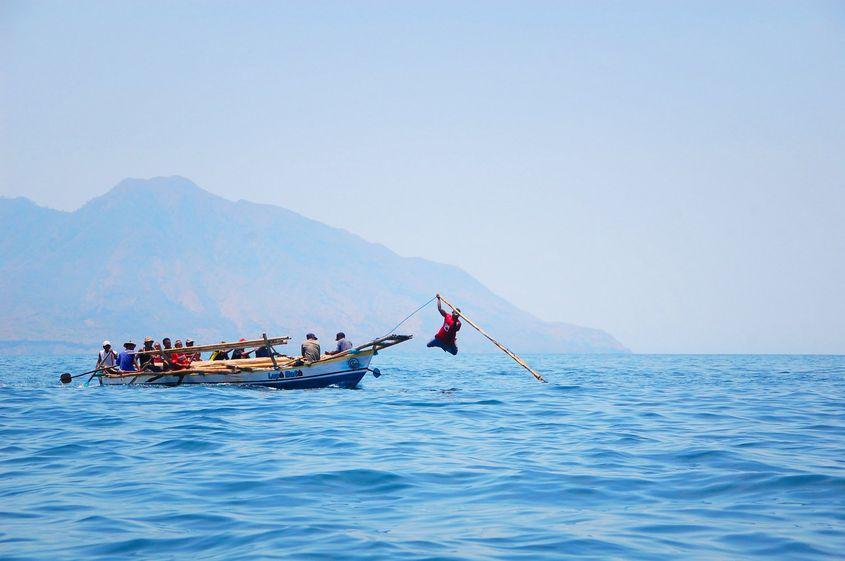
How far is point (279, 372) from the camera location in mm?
32031

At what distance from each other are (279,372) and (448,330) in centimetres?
703

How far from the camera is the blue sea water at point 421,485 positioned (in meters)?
9.41

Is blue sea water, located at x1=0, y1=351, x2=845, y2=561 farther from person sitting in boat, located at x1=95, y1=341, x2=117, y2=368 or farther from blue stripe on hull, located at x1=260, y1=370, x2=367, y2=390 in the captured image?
person sitting in boat, located at x1=95, y1=341, x2=117, y2=368

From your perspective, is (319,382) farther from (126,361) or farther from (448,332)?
(126,361)

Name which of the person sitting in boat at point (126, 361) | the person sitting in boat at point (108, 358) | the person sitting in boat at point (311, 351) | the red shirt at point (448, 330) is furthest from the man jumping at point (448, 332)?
the person sitting in boat at point (108, 358)

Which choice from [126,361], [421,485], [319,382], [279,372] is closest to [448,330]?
[319,382]

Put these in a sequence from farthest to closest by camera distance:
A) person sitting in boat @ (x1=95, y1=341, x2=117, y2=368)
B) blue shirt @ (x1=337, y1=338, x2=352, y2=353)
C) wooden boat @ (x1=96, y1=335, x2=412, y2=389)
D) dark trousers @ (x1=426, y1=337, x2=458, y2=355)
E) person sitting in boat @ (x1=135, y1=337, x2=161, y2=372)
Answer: person sitting in boat @ (x1=95, y1=341, x2=117, y2=368) < person sitting in boat @ (x1=135, y1=337, x2=161, y2=372) < blue shirt @ (x1=337, y1=338, x2=352, y2=353) < wooden boat @ (x1=96, y1=335, x2=412, y2=389) < dark trousers @ (x1=426, y1=337, x2=458, y2=355)

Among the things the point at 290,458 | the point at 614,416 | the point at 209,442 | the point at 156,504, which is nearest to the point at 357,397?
the point at 614,416

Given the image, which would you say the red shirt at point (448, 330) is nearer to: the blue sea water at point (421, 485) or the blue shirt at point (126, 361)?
the blue sea water at point (421, 485)

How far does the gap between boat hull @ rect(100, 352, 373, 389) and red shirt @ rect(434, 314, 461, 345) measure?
3.56 m

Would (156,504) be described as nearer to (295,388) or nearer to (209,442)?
(209,442)

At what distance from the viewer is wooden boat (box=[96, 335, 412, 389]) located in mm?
32062

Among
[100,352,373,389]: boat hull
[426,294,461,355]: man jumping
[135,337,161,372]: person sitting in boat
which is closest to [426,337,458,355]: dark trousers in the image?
[426,294,461,355]: man jumping

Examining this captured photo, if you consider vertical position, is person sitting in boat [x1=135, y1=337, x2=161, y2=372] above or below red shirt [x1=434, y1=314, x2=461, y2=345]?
below
